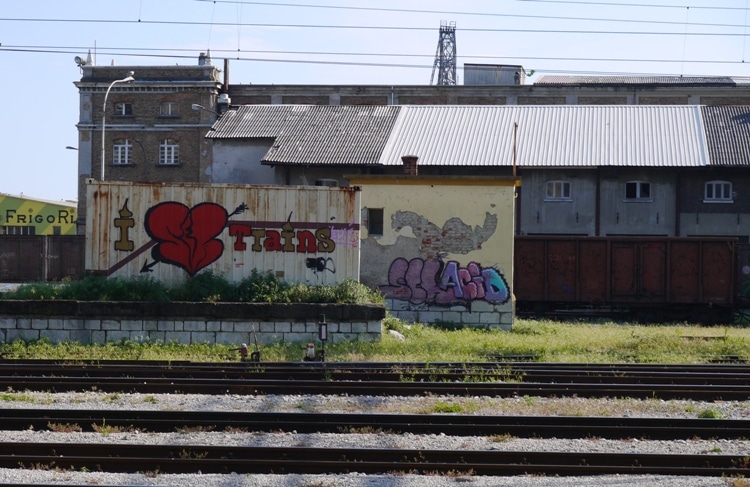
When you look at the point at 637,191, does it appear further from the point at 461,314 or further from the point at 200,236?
the point at 200,236

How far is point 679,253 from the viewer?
26094 millimetres

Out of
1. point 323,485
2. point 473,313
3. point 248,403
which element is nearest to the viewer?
point 323,485

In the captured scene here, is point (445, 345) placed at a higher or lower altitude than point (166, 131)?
lower

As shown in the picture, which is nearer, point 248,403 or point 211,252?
point 248,403

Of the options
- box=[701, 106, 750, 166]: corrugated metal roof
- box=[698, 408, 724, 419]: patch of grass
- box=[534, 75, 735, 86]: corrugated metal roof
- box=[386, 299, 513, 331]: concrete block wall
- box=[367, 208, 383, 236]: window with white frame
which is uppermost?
box=[534, 75, 735, 86]: corrugated metal roof

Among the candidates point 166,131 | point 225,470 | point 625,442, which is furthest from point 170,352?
point 166,131

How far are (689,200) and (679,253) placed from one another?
33.0ft

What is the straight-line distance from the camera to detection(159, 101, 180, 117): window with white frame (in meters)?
53.8

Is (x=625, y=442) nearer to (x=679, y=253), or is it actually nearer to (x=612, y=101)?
(x=679, y=253)

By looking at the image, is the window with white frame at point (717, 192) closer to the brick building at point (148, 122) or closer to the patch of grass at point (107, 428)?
the brick building at point (148, 122)

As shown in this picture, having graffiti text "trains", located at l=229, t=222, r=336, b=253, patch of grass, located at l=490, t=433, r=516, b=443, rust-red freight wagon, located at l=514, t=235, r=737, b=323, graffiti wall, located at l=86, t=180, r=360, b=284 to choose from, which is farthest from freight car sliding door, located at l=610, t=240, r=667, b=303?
patch of grass, located at l=490, t=433, r=516, b=443

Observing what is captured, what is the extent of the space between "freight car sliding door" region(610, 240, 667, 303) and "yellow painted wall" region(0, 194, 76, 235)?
4095 centimetres

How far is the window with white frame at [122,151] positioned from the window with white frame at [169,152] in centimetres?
194

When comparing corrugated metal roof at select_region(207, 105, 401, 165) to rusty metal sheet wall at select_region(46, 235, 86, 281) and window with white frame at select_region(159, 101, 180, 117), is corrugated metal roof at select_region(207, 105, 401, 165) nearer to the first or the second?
rusty metal sheet wall at select_region(46, 235, 86, 281)
